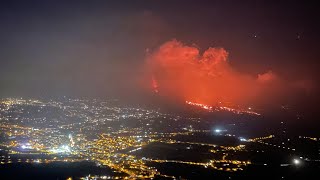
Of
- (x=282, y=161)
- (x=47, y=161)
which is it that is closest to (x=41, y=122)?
(x=47, y=161)

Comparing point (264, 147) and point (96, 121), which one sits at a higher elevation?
point (96, 121)

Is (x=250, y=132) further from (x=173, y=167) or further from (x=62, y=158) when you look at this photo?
(x=62, y=158)

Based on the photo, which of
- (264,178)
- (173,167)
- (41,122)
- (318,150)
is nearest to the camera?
(264,178)

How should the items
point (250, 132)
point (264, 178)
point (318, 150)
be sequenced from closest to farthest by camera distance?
point (264, 178), point (318, 150), point (250, 132)

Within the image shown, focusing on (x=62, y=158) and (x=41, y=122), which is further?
(x=41, y=122)

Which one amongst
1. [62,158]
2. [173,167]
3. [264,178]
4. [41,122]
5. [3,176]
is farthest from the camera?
[41,122]

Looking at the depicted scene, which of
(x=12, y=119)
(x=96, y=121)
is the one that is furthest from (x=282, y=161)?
(x=12, y=119)

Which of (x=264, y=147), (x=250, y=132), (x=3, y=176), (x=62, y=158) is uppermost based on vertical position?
(x=250, y=132)

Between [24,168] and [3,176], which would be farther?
[24,168]

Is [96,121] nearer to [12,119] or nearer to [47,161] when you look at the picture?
[12,119]
